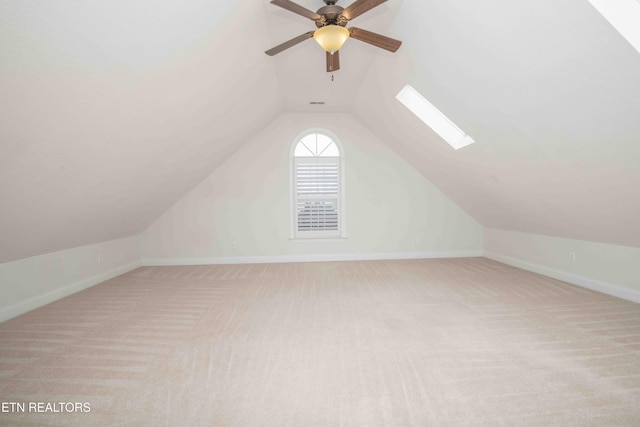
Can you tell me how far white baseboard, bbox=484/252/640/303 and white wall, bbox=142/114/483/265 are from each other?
39.5 inches

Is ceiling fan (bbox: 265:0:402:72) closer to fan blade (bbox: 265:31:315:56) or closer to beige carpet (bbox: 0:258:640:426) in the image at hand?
fan blade (bbox: 265:31:315:56)

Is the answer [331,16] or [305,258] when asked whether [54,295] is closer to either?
[305,258]

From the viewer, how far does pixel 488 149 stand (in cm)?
323

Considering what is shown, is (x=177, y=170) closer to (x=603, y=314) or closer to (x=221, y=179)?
(x=221, y=179)

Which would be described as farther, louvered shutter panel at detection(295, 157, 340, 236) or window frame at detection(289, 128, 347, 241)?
louvered shutter panel at detection(295, 157, 340, 236)

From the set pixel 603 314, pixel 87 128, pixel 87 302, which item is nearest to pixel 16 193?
pixel 87 128

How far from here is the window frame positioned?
551 centimetres

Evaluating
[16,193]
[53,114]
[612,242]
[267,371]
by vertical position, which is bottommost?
[267,371]

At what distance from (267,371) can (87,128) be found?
2.24 m

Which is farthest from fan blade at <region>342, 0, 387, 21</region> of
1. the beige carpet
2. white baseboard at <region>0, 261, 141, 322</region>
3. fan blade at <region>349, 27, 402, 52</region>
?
white baseboard at <region>0, 261, 141, 322</region>

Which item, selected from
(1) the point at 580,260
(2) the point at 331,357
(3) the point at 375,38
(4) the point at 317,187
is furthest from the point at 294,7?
(1) the point at 580,260

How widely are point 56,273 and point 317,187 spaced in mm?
4094

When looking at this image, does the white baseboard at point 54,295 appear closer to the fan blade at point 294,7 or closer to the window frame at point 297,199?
the window frame at point 297,199

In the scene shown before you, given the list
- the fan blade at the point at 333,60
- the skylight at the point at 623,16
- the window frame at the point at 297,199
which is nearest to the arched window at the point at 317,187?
the window frame at the point at 297,199
